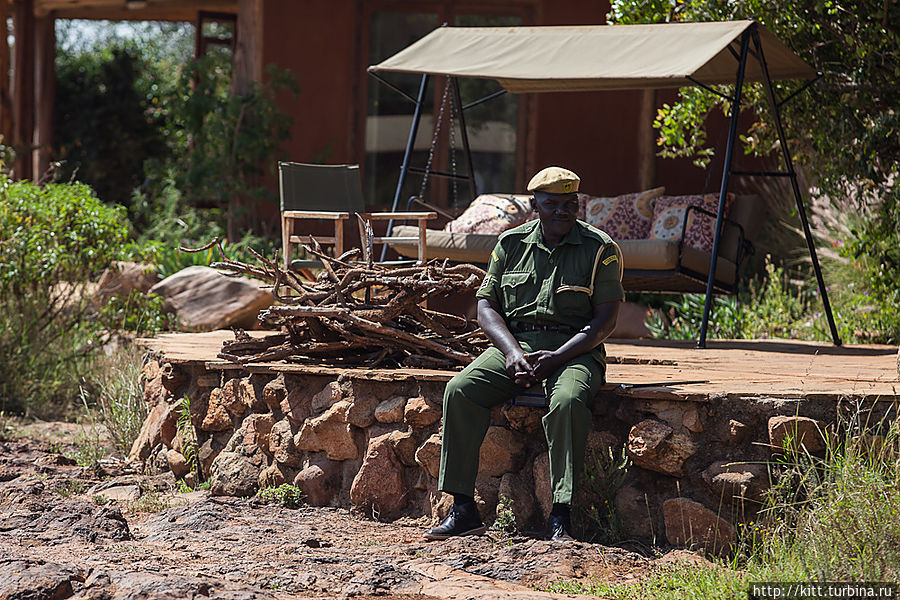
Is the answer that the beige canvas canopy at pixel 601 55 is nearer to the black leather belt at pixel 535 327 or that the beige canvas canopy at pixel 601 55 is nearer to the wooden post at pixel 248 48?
the black leather belt at pixel 535 327

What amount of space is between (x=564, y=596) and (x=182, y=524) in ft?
5.97

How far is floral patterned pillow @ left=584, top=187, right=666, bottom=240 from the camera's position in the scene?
909 centimetres

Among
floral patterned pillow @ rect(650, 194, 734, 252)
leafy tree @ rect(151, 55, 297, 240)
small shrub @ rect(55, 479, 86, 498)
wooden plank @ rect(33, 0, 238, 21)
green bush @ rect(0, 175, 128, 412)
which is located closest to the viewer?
small shrub @ rect(55, 479, 86, 498)

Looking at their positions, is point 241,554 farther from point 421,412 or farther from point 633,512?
point 633,512

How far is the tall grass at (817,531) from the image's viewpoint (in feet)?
11.4

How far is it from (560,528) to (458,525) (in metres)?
0.42

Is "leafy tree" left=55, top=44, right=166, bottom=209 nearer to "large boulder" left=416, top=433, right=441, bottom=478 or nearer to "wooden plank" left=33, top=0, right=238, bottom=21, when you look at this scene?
"wooden plank" left=33, top=0, right=238, bottom=21

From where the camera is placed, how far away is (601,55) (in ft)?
21.5

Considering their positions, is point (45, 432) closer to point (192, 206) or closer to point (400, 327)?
point (400, 327)

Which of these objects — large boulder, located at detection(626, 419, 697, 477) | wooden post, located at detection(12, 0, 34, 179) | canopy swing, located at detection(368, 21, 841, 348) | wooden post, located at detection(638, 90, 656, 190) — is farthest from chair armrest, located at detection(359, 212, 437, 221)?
wooden post, located at detection(12, 0, 34, 179)

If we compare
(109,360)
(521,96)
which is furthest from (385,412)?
(521,96)

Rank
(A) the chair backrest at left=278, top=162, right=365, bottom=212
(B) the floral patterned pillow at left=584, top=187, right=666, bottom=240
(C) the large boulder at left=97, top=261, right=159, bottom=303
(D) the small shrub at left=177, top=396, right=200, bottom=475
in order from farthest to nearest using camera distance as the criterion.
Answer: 1. (B) the floral patterned pillow at left=584, top=187, right=666, bottom=240
2. (C) the large boulder at left=97, top=261, right=159, bottom=303
3. (A) the chair backrest at left=278, top=162, right=365, bottom=212
4. (D) the small shrub at left=177, top=396, right=200, bottom=475

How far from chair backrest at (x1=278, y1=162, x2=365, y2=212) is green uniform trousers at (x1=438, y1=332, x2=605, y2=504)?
339 centimetres

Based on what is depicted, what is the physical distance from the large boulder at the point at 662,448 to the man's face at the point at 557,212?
0.89 meters
